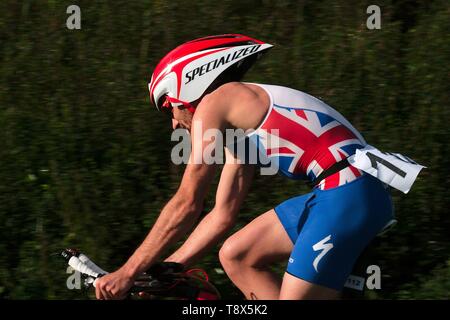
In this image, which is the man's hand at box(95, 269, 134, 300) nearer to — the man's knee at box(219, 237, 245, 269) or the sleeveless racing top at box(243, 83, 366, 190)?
the man's knee at box(219, 237, 245, 269)

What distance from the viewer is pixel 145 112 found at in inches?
298

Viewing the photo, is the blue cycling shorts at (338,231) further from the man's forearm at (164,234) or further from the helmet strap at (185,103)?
the helmet strap at (185,103)

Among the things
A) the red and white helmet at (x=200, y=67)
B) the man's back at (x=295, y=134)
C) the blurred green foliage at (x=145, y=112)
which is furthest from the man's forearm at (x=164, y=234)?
the blurred green foliage at (x=145, y=112)

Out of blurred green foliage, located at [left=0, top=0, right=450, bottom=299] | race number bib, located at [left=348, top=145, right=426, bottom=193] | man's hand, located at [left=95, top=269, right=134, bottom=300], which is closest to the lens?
man's hand, located at [left=95, top=269, right=134, bottom=300]

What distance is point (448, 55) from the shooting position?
8.23 m

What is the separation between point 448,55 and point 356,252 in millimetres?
4255

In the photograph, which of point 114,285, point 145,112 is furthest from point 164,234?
point 145,112

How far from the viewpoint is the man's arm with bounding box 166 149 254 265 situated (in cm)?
491

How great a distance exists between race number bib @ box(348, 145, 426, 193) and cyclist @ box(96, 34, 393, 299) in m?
0.06

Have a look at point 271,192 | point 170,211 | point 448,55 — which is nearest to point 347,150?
point 170,211

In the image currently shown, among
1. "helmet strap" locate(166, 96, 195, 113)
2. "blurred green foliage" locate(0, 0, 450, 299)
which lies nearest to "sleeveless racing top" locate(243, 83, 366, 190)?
"helmet strap" locate(166, 96, 195, 113)

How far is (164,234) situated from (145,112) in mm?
3375

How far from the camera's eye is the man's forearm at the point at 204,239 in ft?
16.1

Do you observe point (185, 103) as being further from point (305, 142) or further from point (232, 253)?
point (232, 253)
